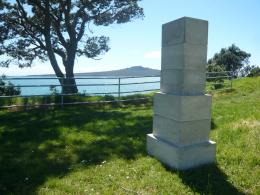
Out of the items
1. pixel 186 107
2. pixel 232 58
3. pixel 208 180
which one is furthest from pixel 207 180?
pixel 232 58

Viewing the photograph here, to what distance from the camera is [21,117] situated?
837 centimetres

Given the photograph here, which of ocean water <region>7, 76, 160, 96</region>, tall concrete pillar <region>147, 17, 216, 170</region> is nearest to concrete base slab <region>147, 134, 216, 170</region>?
tall concrete pillar <region>147, 17, 216, 170</region>

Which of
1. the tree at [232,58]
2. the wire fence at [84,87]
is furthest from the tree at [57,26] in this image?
the tree at [232,58]

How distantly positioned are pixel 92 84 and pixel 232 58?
174 feet

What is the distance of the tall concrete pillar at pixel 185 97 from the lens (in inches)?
172

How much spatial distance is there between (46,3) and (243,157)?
38.6ft

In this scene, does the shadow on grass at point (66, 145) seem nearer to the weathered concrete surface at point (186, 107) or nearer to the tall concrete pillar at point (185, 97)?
the tall concrete pillar at point (185, 97)

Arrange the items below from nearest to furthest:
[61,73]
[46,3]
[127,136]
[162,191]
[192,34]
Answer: [162,191]
[192,34]
[127,136]
[46,3]
[61,73]

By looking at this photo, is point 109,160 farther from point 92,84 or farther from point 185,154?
point 92,84

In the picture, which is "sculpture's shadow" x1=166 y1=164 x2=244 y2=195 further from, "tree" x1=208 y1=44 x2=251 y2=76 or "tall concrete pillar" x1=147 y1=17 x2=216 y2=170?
"tree" x1=208 y1=44 x2=251 y2=76

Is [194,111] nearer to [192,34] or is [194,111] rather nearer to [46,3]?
[192,34]

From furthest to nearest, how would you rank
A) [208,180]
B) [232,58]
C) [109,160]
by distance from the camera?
[232,58], [109,160], [208,180]

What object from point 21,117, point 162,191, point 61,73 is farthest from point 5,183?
point 61,73

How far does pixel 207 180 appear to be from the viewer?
400 centimetres
